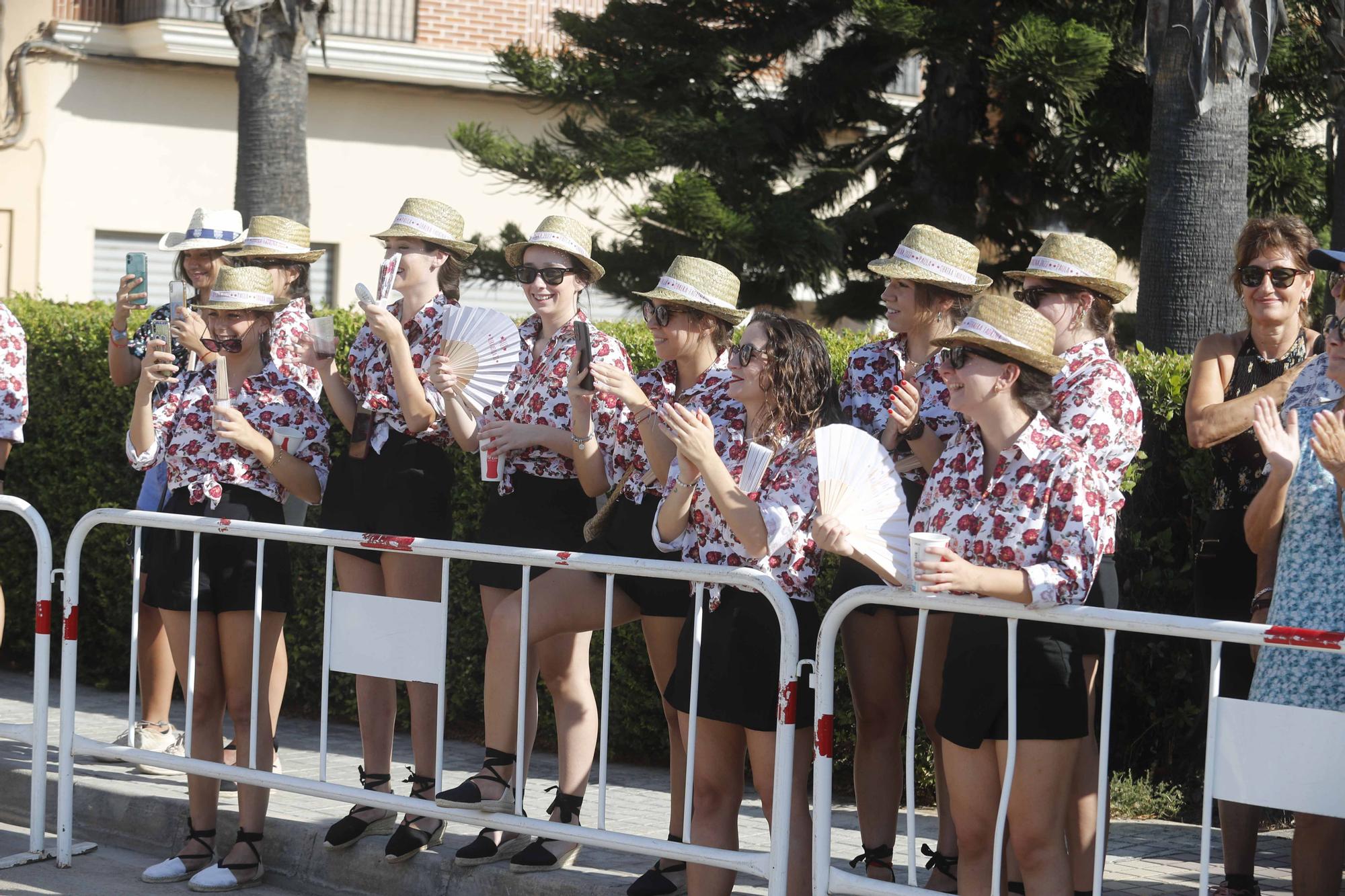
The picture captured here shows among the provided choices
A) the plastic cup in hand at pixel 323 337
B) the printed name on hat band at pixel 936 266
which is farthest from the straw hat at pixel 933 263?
the plastic cup in hand at pixel 323 337

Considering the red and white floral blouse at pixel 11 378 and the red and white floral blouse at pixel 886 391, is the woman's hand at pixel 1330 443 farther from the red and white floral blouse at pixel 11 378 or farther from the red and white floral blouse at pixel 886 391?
the red and white floral blouse at pixel 11 378

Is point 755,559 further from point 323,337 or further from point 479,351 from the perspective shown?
point 323,337

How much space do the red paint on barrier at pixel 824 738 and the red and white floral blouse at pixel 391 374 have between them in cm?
184

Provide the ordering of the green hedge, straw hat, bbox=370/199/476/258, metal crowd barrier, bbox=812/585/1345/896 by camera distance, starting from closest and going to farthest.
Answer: metal crowd barrier, bbox=812/585/1345/896 → straw hat, bbox=370/199/476/258 → the green hedge

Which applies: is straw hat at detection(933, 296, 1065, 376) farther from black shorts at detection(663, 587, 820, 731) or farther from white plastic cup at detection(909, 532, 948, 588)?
black shorts at detection(663, 587, 820, 731)

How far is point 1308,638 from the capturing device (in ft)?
11.8

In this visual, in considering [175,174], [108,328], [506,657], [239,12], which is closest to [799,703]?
[506,657]

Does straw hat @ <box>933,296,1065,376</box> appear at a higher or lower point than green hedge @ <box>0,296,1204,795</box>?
higher

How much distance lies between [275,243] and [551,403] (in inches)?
63.6

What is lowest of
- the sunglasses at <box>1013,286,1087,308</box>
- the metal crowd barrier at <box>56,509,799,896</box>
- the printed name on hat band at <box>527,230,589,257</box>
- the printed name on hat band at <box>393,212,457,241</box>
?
the metal crowd barrier at <box>56,509,799,896</box>

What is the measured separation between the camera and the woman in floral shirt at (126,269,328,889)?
17.8 feet

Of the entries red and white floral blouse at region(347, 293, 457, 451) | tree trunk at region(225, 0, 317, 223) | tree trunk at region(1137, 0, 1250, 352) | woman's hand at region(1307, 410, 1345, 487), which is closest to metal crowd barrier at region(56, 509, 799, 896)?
red and white floral blouse at region(347, 293, 457, 451)

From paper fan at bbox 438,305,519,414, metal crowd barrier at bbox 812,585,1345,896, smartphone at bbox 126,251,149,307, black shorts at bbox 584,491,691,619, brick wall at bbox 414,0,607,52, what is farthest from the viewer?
brick wall at bbox 414,0,607,52

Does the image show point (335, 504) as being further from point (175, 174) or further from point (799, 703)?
point (175, 174)
